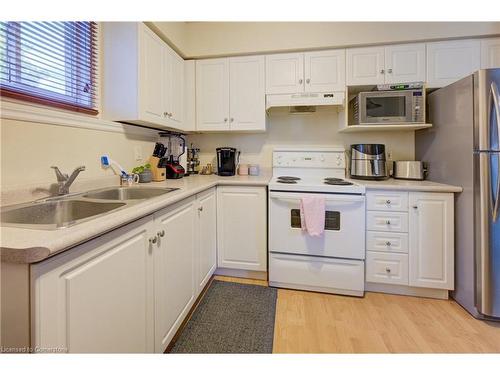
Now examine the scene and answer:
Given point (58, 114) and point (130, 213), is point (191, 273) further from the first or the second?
point (58, 114)

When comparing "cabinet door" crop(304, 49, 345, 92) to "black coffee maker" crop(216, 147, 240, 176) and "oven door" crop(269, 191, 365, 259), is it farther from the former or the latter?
"oven door" crop(269, 191, 365, 259)

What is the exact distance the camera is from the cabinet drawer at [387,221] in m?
1.85

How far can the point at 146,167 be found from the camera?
2.00 meters

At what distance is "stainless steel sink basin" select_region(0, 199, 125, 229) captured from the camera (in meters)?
0.98

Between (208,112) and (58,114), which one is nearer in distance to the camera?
(58,114)

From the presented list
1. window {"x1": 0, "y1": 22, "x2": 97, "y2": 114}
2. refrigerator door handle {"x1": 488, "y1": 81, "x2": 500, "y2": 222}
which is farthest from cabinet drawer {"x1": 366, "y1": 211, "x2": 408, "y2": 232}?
window {"x1": 0, "y1": 22, "x2": 97, "y2": 114}

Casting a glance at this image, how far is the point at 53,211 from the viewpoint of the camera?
3.74 ft

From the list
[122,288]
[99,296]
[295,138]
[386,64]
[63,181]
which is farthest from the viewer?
[295,138]

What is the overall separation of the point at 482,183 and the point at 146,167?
2436 millimetres

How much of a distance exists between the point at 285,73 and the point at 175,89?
1.06 meters

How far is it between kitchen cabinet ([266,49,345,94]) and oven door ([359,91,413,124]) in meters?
0.27

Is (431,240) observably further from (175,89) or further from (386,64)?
(175,89)

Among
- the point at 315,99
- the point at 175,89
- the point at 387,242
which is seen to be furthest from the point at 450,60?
the point at 175,89
